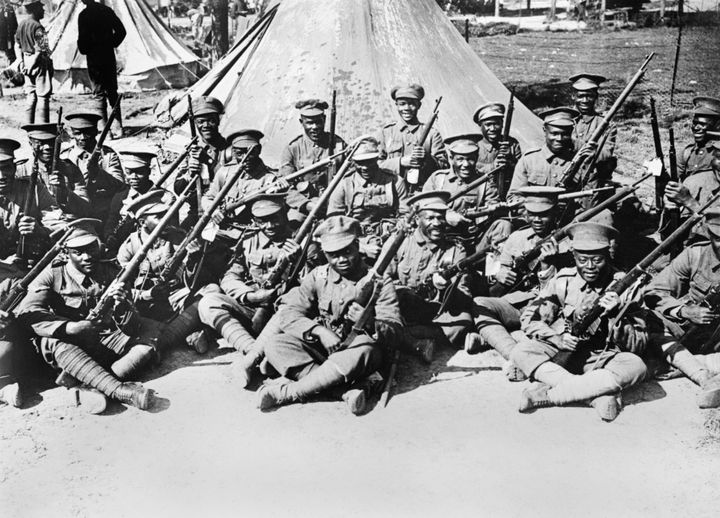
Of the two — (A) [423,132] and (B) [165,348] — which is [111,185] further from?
(A) [423,132]

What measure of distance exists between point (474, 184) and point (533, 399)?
3.38 meters

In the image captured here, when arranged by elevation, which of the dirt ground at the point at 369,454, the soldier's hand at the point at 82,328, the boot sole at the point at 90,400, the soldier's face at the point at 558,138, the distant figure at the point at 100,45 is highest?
the distant figure at the point at 100,45

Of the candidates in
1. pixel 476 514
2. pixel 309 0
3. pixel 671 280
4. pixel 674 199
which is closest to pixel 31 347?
pixel 476 514

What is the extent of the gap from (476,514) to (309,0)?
32.3 feet

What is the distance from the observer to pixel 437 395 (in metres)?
6.77

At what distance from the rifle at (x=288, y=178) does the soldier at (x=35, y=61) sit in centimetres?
738

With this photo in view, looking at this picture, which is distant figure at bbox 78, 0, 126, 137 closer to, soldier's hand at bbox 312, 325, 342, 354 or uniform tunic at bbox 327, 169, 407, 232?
uniform tunic at bbox 327, 169, 407, 232

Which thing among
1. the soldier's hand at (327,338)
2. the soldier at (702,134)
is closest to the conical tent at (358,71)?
the soldier at (702,134)

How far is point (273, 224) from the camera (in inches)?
319

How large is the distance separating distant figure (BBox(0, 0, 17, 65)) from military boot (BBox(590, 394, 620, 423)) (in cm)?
2178

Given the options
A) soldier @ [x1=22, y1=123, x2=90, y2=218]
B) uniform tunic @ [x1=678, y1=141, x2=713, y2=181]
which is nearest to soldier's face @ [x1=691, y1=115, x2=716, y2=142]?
uniform tunic @ [x1=678, y1=141, x2=713, y2=181]

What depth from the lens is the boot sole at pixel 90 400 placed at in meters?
6.53

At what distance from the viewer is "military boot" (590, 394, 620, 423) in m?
6.17

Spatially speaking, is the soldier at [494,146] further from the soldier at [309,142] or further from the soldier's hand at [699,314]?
the soldier's hand at [699,314]
